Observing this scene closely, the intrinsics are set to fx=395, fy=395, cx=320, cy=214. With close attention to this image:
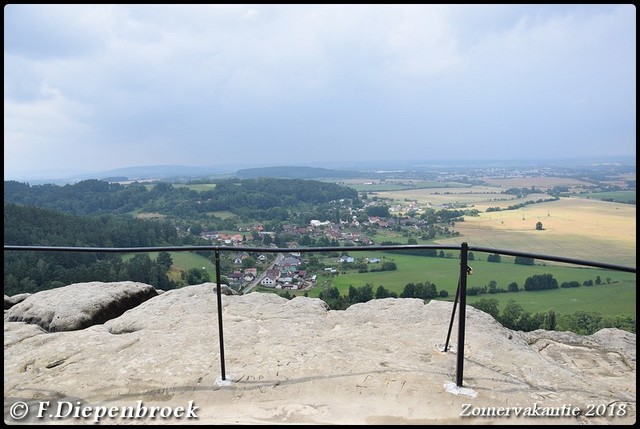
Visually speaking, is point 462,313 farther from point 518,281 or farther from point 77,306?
point 518,281

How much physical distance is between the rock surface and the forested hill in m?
53.0

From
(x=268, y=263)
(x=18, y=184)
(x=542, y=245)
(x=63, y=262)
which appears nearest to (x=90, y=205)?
(x=18, y=184)

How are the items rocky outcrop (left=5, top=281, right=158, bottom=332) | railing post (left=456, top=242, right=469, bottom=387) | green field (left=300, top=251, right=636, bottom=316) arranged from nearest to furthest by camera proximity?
railing post (left=456, top=242, right=469, bottom=387) → rocky outcrop (left=5, top=281, right=158, bottom=332) → green field (left=300, top=251, right=636, bottom=316)

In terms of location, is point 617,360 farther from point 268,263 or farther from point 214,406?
point 268,263

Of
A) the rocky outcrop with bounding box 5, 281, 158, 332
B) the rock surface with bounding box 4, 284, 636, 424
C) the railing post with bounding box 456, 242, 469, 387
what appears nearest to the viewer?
the rock surface with bounding box 4, 284, 636, 424

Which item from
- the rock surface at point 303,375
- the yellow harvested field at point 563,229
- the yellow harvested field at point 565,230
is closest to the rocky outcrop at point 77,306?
the rock surface at point 303,375

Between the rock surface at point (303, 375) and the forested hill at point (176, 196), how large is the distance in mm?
52977

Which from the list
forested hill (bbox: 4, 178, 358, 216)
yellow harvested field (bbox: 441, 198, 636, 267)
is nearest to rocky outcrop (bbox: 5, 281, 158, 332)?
yellow harvested field (bbox: 441, 198, 636, 267)

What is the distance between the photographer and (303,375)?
3.86 meters

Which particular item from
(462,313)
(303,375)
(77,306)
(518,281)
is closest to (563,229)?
(518,281)

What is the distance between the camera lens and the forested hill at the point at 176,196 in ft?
175

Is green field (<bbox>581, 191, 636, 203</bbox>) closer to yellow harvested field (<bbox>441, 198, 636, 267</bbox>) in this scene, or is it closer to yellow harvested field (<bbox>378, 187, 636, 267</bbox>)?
yellow harvested field (<bbox>378, 187, 636, 267</bbox>)

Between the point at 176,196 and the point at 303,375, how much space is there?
208 feet

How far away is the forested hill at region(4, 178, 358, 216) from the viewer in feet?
175
